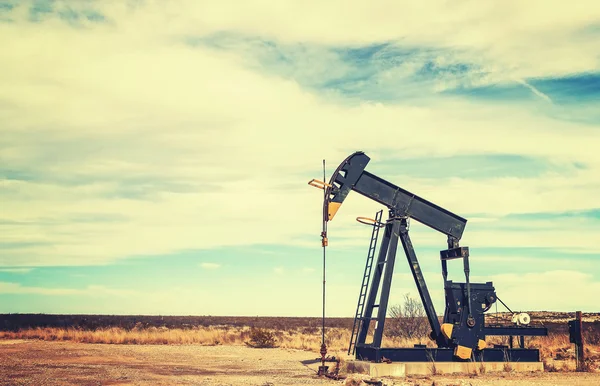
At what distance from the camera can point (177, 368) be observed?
15.4 meters

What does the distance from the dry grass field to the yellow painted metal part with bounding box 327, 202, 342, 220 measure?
3.38 meters

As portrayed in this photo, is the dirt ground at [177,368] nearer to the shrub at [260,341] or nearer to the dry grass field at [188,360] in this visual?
the dry grass field at [188,360]

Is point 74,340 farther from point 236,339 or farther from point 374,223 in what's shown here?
point 374,223

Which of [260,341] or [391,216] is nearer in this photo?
[391,216]

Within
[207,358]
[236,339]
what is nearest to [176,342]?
[236,339]

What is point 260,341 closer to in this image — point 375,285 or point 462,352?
point 375,285

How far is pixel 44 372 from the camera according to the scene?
1418 cm

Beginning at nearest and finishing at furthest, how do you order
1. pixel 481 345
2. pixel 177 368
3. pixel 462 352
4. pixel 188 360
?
pixel 462 352 < pixel 481 345 < pixel 177 368 < pixel 188 360

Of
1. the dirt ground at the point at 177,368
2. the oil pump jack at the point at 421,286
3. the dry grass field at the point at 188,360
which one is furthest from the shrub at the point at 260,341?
the oil pump jack at the point at 421,286

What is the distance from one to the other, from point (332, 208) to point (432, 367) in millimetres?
4056

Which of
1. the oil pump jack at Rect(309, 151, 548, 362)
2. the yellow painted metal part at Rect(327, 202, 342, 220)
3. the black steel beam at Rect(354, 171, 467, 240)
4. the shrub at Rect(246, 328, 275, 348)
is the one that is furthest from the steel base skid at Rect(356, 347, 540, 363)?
the shrub at Rect(246, 328, 275, 348)

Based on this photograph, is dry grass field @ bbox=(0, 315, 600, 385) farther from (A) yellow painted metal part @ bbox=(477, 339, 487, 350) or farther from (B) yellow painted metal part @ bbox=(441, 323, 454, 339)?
(B) yellow painted metal part @ bbox=(441, 323, 454, 339)

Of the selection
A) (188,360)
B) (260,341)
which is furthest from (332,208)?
(260,341)

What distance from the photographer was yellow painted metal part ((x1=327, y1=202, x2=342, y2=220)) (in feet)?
44.6
